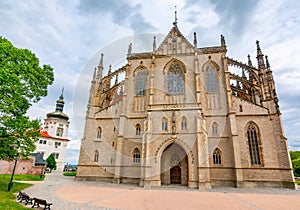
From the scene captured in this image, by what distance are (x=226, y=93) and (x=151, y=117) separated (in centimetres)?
1163

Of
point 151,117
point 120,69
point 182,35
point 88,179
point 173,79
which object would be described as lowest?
point 88,179

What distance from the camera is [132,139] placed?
81.7 ft

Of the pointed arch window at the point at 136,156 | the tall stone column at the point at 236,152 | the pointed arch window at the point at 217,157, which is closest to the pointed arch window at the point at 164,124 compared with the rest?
the pointed arch window at the point at 136,156

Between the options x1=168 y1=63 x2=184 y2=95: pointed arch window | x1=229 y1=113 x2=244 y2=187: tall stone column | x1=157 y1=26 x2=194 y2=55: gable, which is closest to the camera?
x1=229 y1=113 x2=244 y2=187: tall stone column

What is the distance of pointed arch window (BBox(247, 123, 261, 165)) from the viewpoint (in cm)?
2145

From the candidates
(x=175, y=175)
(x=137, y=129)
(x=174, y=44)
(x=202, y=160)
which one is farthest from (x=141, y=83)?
(x=202, y=160)

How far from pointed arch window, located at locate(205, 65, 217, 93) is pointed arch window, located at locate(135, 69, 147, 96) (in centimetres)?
1001

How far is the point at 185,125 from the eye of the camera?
69.2ft

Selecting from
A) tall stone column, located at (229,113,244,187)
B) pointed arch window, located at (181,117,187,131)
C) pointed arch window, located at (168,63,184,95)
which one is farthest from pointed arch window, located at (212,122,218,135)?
pointed arch window, located at (168,63,184,95)

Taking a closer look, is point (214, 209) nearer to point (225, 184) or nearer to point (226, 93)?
point (225, 184)

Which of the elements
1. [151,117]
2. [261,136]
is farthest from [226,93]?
[151,117]

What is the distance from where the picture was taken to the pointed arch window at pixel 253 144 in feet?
70.4

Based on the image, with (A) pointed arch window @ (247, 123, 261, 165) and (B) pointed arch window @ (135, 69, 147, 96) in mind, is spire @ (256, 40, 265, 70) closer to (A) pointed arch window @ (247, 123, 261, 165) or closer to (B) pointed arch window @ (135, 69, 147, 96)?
(A) pointed arch window @ (247, 123, 261, 165)

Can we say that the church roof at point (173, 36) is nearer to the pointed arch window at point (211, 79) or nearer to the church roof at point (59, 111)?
the pointed arch window at point (211, 79)
